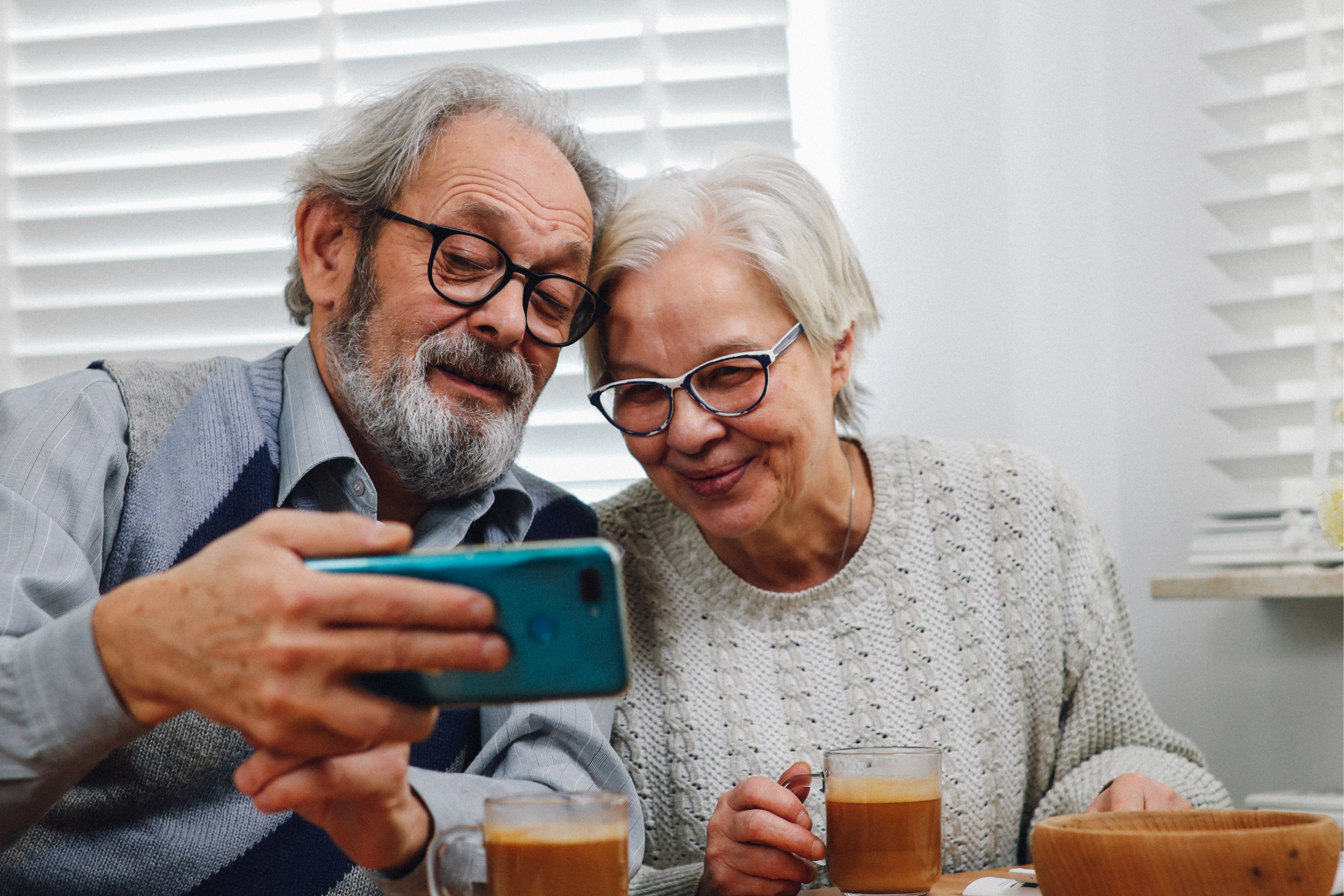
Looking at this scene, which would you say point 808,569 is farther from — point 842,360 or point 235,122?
point 235,122

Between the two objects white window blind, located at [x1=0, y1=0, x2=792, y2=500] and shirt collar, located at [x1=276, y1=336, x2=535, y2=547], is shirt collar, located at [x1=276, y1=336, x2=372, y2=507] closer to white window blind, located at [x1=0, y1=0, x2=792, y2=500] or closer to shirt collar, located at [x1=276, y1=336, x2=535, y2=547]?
shirt collar, located at [x1=276, y1=336, x2=535, y2=547]

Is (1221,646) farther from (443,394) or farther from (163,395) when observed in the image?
(163,395)

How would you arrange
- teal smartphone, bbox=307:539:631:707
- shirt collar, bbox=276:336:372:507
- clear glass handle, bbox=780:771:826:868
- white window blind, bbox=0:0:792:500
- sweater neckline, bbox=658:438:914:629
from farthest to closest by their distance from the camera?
1. white window blind, bbox=0:0:792:500
2. sweater neckline, bbox=658:438:914:629
3. shirt collar, bbox=276:336:372:507
4. clear glass handle, bbox=780:771:826:868
5. teal smartphone, bbox=307:539:631:707

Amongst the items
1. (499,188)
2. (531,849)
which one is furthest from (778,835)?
(499,188)

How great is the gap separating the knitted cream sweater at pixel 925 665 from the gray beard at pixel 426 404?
308 millimetres

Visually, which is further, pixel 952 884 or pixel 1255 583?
pixel 1255 583

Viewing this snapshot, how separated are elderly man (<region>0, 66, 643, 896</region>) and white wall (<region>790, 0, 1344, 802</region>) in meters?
0.53

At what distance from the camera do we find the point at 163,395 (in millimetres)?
1285

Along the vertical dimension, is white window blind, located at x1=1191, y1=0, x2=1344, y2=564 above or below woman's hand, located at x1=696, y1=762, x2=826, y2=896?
above

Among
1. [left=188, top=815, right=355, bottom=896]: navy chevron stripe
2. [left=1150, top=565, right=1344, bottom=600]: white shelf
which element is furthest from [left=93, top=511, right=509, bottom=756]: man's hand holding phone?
[left=1150, top=565, right=1344, bottom=600]: white shelf

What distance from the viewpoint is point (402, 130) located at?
1.42 m

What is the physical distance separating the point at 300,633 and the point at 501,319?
75 centimetres

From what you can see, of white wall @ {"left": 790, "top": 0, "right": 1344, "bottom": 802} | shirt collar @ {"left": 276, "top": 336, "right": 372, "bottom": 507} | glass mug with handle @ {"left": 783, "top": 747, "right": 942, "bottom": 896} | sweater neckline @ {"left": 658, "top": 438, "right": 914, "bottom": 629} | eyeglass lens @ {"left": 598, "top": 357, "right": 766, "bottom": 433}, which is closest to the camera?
glass mug with handle @ {"left": 783, "top": 747, "right": 942, "bottom": 896}

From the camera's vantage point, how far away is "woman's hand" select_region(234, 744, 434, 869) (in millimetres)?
738
